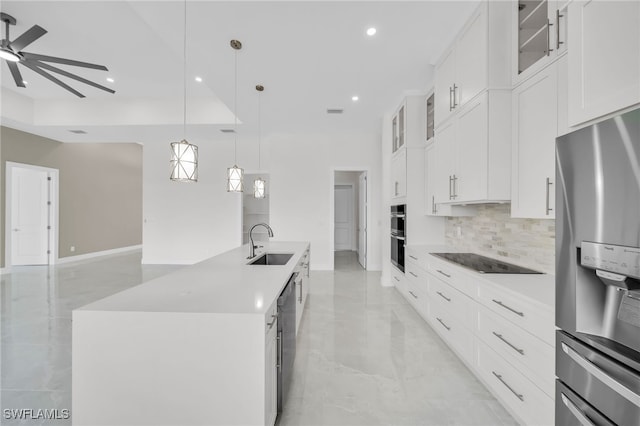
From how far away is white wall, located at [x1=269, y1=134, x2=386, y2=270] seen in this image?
21.0 ft

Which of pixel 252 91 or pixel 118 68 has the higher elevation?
pixel 118 68

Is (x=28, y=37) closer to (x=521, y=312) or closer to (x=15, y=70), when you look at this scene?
(x=15, y=70)

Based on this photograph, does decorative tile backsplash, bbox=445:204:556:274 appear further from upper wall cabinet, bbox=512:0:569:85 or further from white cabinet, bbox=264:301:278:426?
white cabinet, bbox=264:301:278:426

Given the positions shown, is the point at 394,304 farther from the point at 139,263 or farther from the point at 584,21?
the point at 139,263

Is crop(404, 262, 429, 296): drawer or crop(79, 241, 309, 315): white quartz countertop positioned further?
crop(404, 262, 429, 296): drawer

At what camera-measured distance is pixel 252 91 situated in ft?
13.7

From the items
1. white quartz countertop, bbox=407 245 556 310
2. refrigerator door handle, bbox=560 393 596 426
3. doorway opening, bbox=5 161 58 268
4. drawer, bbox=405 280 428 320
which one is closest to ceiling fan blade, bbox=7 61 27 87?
doorway opening, bbox=5 161 58 268

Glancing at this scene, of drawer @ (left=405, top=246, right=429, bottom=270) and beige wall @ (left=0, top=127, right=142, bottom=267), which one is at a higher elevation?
beige wall @ (left=0, top=127, right=142, bottom=267)

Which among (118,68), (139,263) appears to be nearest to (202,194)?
(139,263)

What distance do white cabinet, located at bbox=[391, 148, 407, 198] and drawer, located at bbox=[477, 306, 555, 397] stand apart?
2.42 meters

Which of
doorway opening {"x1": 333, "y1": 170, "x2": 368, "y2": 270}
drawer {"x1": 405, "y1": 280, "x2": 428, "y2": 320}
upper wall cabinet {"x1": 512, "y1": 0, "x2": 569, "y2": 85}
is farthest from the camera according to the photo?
doorway opening {"x1": 333, "y1": 170, "x2": 368, "y2": 270}

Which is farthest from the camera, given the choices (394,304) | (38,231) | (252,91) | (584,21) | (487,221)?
(38,231)

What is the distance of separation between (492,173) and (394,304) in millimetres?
2308

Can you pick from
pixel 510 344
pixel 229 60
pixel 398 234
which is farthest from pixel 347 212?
pixel 510 344
